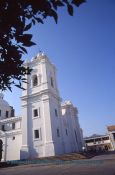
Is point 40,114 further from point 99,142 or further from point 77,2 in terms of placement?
point 99,142

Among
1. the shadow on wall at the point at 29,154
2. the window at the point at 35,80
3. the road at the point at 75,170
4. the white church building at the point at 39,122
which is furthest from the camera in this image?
the window at the point at 35,80

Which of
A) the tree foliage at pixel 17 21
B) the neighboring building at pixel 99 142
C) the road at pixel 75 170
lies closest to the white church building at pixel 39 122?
the road at pixel 75 170

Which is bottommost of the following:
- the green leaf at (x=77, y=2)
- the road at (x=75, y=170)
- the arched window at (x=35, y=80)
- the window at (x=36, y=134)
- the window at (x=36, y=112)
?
the road at (x=75, y=170)

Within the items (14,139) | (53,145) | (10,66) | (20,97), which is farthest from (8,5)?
(14,139)

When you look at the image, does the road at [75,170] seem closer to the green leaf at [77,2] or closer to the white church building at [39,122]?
the green leaf at [77,2]

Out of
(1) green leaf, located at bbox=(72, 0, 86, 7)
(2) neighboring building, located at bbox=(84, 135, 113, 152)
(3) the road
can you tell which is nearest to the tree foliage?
(1) green leaf, located at bbox=(72, 0, 86, 7)

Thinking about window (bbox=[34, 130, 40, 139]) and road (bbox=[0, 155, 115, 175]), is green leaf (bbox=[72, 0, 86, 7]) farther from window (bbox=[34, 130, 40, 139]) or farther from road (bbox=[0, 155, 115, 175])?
window (bbox=[34, 130, 40, 139])

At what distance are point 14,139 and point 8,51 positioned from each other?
30961 mm

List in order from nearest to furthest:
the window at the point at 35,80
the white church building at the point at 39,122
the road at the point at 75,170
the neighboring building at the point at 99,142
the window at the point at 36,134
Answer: the road at the point at 75,170 < the white church building at the point at 39,122 < the window at the point at 36,134 < the window at the point at 35,80 < the neighboring building at the point at 99,142

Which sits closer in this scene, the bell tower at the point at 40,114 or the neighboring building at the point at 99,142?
the bell tower at the point at 40,114

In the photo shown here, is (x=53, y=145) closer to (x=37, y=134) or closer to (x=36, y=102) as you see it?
(x=37, y=134)

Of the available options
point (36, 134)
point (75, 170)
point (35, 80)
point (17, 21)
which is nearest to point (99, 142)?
point (35, 80)

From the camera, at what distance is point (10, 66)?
4.01 m

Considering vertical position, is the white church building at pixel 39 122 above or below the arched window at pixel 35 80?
below
